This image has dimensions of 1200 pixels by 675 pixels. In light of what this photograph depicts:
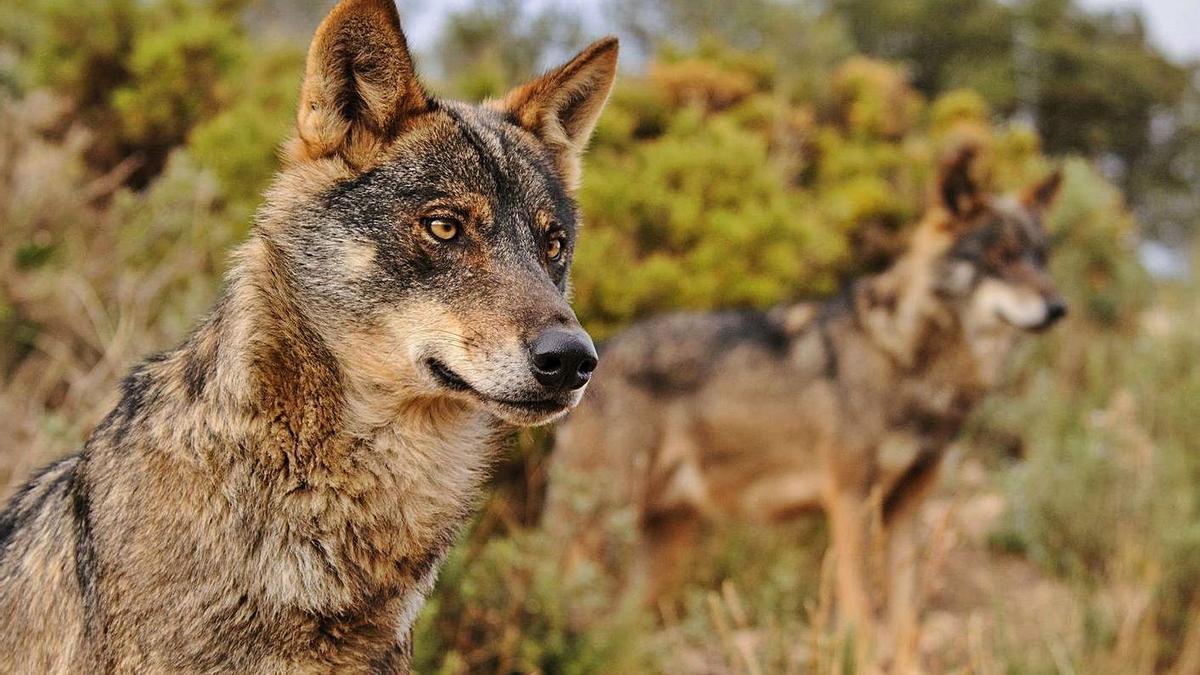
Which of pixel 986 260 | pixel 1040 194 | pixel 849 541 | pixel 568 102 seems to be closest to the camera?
pixel 568 102

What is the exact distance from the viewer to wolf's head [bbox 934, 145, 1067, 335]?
6.27 meters

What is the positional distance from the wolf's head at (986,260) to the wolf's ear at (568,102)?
3.74m

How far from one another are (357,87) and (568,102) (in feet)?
2.51

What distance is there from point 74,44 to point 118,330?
160 inches

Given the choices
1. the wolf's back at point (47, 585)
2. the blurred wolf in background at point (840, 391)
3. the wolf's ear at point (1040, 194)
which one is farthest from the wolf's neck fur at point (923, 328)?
the wolf's back at point (47, 585)

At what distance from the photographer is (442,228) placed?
2.58 m

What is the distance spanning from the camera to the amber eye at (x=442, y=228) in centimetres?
256

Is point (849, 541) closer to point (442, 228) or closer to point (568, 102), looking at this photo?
point (568, 102)

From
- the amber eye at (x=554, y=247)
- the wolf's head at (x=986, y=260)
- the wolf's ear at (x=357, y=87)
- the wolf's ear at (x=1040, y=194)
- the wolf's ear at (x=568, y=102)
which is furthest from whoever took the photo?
the wolf's ear at (x=1040, y=194)

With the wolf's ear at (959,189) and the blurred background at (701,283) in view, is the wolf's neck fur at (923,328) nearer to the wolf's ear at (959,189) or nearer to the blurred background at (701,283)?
the wolf's ear at (959,189)

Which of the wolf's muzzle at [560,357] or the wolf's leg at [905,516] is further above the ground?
the wolf's muzzle at [560,357]

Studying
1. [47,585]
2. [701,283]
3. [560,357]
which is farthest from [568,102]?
[701,283]

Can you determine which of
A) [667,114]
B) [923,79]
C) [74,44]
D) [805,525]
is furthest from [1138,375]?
[923,79]

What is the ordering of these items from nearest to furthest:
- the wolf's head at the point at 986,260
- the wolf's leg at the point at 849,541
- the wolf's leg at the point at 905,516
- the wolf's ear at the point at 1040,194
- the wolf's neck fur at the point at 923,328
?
the wolf's leg at the point at 849,541 → the wolf's leg at the point at 905,516 → the wolf's head at the point at 986,260 → the wolf's neck fur at the point at 923,328 → the wolf's ear at the point at 1040,194
